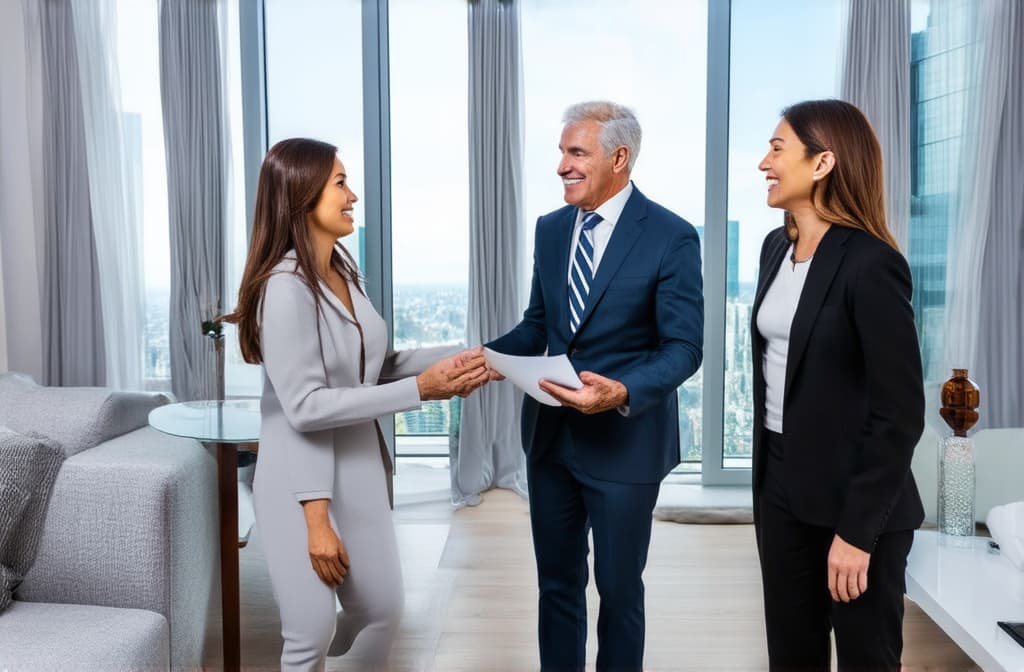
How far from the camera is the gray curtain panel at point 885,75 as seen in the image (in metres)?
3.86

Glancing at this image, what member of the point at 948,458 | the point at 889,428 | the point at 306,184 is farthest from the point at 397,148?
the point at 889,428

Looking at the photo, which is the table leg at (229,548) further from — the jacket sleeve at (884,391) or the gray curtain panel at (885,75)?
the gray curtain panel at (885,75)

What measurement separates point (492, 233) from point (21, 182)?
93.9 inches

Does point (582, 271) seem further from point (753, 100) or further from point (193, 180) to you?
point (193, 180)

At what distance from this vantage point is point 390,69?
168 inches

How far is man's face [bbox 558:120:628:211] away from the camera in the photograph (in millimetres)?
1901

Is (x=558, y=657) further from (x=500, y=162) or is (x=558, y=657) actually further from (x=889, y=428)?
(x=500, y=162)

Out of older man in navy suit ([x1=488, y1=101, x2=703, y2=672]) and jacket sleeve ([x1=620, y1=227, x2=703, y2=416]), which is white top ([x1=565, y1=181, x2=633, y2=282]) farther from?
jacket sleeve ([x1=620, y1=227, x2=703, y2=416])

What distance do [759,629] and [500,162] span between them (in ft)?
8.32

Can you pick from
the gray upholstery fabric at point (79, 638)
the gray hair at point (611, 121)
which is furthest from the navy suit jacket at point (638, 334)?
the gray upholstery fabric at point (79, 638)

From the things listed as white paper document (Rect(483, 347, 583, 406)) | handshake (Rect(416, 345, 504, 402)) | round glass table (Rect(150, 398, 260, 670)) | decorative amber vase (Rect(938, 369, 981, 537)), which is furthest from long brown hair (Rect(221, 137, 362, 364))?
decorative amber vase (Rect(938, 369, 981, 537))

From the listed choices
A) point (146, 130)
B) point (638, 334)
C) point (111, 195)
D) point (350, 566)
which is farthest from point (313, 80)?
point (350, 566)

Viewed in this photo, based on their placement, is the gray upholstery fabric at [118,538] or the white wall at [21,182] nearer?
the gray upholstery fabric at [118,538]

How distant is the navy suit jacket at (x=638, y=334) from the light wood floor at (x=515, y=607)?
789mm
